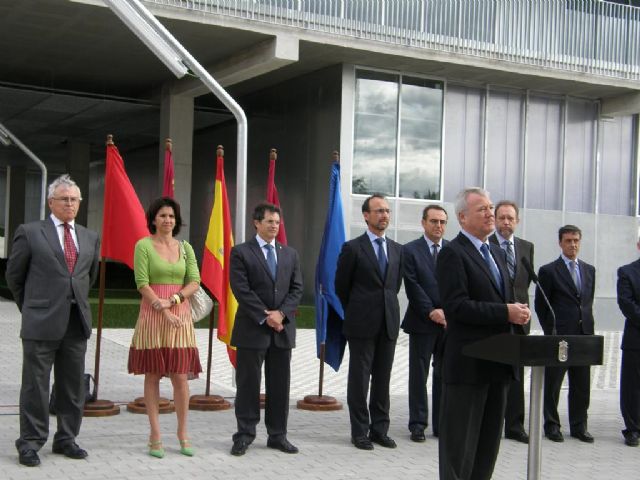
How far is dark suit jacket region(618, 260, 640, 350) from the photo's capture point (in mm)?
8180

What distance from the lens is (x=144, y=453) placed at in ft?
22.5

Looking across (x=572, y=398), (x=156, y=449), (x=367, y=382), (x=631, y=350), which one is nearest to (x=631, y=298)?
(x=631, y=350)

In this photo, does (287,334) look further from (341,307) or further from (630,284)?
(630,284)

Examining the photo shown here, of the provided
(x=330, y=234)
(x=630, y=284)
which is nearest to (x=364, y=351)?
(x=330, y=234)

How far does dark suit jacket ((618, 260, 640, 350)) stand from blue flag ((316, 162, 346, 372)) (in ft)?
8.13

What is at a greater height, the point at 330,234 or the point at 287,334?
the point at 330,234

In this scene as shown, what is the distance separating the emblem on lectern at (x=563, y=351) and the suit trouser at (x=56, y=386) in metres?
3.59

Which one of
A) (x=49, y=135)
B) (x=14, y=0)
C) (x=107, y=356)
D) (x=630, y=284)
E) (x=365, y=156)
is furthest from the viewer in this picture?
(x=49, y=135)

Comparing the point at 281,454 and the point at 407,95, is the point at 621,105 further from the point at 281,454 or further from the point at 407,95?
the point at 281,454

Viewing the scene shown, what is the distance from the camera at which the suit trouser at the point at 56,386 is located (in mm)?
6492

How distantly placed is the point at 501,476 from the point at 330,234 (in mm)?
3072

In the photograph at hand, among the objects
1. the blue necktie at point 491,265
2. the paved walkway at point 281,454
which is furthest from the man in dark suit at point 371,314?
the blue necktie at point 491,265

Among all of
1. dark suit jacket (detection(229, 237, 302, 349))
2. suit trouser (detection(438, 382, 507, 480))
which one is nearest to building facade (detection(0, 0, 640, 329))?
dark suit jacket (detection(229, 237, 302, 349))

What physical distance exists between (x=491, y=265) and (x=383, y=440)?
9.31 feet
